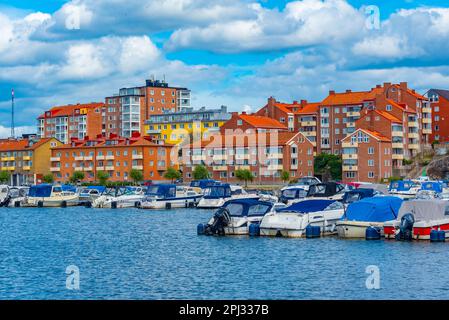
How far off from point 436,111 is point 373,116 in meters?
27.7

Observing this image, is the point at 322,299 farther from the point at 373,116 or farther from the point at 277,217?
the point at 373,116

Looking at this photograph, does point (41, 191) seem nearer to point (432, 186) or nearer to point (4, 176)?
point (432, 186)

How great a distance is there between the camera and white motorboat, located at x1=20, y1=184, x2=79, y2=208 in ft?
327

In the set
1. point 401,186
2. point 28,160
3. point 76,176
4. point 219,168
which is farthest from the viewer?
point 28,160

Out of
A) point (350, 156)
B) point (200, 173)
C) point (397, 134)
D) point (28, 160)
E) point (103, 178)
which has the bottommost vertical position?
point (103, 178)

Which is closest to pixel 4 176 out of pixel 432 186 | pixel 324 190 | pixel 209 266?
pixel 432 186

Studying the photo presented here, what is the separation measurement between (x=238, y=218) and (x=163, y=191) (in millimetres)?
40389

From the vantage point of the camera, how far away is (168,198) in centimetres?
9244

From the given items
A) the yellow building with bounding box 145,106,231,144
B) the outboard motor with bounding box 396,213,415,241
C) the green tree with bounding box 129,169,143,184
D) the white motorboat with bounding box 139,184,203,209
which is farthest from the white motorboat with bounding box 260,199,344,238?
the yellow building with bounding box 145,106,231,144

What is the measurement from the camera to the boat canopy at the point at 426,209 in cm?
4947

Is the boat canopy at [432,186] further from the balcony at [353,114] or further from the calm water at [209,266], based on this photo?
the balcony at [353,114]

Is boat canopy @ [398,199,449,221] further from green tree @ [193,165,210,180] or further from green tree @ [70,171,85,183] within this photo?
green tree @ [70,171,85,183]

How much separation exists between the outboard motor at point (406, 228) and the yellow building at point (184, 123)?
12144 cm

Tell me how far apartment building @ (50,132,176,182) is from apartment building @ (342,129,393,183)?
3449 cm
